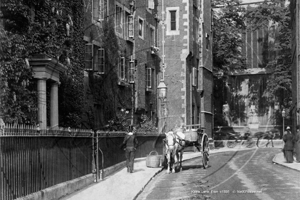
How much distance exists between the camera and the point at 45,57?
20797 mm

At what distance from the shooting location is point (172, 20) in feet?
159

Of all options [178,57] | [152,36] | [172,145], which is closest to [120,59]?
[152,36]

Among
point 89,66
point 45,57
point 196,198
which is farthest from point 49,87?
point 196,198

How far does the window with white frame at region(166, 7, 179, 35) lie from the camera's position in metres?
48.1

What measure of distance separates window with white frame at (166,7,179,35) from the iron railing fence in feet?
85.0

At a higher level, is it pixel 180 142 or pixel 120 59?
pixel 120 59

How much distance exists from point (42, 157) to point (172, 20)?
34.3m

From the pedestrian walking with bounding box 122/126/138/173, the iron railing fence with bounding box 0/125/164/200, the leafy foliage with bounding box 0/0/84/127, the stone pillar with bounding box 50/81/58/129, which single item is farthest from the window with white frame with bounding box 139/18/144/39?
the stone pillar with bounding box 50/81/58/129

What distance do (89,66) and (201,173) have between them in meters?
8.78

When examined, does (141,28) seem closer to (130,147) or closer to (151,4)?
(151,4)

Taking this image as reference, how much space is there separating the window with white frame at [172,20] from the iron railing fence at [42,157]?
85.0 ft

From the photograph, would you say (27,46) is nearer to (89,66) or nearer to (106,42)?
(89,66)

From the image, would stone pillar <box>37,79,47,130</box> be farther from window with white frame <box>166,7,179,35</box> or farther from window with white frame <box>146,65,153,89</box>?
window with white frame <box>166,7,179,35</box>

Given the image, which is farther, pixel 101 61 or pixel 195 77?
pixel 195 77
